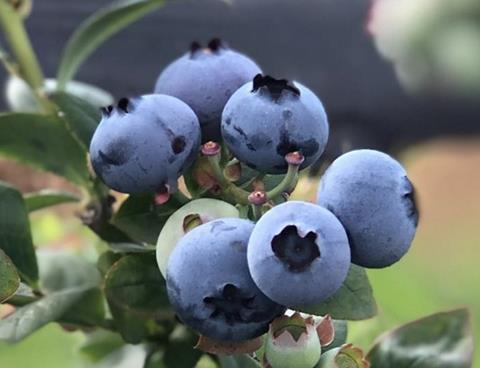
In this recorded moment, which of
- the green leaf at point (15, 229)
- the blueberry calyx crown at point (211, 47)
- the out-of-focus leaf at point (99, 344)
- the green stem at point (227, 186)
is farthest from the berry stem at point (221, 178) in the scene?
the out-of-focus leaf at point (99, 344)

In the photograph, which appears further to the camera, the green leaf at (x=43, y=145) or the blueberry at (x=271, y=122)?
the green leaf at (x=43, y=145)

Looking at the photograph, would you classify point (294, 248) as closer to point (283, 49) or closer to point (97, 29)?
point (97, 29)

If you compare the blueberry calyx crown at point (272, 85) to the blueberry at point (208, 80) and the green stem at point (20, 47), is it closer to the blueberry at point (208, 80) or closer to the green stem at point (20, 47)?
the blueberry at point (208, 80)

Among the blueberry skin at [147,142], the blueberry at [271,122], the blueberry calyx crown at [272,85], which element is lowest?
the blueberry skin at [147,142]

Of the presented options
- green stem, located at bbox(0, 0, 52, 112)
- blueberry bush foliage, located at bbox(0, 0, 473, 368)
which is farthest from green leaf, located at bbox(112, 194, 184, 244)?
green stem, located at bbox(0, 0, 52, 112)

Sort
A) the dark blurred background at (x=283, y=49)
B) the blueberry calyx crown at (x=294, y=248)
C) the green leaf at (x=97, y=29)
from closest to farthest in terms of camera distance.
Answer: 1. the blueberry calyx crown at (x=294, y=248)
2. the green leaf at (x=97, y=29)
3. the dark blurred background at (x=283, y=49)

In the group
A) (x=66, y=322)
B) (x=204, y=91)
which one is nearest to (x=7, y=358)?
(x=66, y=322)

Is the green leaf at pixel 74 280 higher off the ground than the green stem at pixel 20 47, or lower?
lower

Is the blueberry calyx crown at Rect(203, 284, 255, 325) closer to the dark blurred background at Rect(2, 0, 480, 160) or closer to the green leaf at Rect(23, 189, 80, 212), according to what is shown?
the green leaf at Rect(23, 189, 80, 212)
